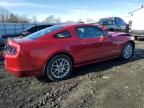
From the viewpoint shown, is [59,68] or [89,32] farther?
[89,32]

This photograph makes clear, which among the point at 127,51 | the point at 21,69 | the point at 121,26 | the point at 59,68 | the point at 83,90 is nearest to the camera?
the point at 83,90

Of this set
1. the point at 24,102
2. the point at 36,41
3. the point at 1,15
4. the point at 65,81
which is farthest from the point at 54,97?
the point at 1,15

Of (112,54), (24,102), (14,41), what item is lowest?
(24,102)

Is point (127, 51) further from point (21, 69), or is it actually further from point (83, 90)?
point (21, 69)

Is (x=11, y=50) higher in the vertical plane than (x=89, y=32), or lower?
lower

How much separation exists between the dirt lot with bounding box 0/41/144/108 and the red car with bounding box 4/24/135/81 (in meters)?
0.37

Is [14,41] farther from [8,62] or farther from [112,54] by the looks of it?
[112,54]

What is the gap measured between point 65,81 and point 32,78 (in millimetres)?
1054

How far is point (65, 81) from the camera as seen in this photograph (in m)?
6.82

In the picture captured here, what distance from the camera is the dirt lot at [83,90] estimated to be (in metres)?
5.10

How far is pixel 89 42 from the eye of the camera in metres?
7.61

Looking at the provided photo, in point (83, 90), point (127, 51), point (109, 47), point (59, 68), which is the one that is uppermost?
point (109, 47)

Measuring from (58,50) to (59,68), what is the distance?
511 mm

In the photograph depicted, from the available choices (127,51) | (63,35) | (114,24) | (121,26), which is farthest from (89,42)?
(121,26)
